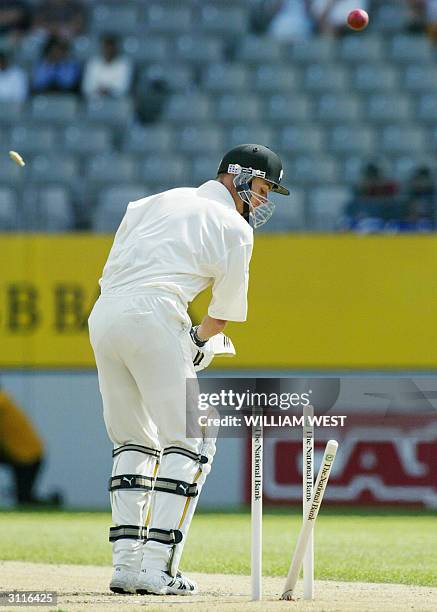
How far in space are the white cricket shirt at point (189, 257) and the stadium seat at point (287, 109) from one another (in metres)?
10.7

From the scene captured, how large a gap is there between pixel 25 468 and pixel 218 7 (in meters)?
7.42

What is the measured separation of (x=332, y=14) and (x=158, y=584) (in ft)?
43.5

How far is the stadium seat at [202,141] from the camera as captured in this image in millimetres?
16578

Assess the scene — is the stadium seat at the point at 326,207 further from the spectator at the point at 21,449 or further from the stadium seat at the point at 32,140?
the spectator at the point at 21,449

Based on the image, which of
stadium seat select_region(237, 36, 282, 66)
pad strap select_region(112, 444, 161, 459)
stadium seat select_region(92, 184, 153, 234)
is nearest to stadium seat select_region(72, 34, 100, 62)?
stadium seat select_region(237, 36, 282, 66)

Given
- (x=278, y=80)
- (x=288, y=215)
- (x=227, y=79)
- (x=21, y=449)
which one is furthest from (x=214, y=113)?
(x=21, y=449)

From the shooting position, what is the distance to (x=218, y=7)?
61.6 ft

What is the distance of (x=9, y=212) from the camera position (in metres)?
15.4

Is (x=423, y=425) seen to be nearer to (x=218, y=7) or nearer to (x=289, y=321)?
(x=289, y=321)

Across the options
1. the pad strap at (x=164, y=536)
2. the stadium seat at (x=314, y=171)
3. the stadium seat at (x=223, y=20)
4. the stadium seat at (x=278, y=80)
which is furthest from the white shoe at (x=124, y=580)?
the stadium seat at (x=223, y=20)

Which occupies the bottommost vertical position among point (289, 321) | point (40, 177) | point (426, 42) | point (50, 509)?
point (50, 509)

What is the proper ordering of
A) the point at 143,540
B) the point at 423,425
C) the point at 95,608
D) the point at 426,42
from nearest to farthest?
the point at 95,608, the point at 143,540, the point at 423,425, the point at 426,42

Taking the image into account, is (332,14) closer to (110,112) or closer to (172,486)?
(110,112)

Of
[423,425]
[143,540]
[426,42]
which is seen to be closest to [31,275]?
[423,425]
